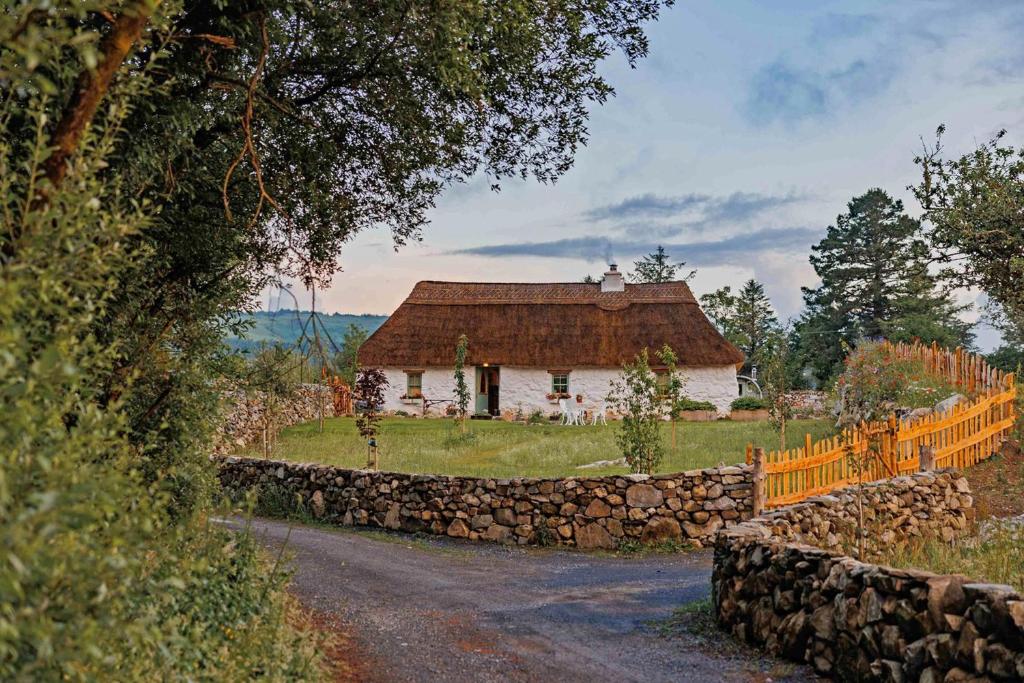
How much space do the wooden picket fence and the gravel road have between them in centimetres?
192

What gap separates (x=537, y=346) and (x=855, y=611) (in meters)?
28.3

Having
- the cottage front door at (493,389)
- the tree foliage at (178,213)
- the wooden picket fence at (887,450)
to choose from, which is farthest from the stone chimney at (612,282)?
the tree foliage at (178,213)

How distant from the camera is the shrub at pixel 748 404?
1280 inches

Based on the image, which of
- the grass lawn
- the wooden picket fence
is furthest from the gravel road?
the grass lawn

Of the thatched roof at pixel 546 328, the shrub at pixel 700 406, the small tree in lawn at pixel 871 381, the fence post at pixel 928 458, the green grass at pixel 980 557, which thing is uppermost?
the thatched roof at pixel 546 328

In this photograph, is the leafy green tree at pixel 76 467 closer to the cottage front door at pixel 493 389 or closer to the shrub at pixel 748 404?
the shrub at pixel 748 404

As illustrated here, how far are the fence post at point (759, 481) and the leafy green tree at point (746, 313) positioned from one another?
38.0 meters

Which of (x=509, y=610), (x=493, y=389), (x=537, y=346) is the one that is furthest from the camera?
(x=493, y=389)

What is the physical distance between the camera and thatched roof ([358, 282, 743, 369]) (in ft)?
112

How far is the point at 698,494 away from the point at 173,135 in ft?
32.3

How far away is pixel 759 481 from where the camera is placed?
43.0 feet

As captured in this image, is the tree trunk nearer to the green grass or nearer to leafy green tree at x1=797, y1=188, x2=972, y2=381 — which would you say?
the green grass

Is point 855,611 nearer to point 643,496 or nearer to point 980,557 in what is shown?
point 980,557

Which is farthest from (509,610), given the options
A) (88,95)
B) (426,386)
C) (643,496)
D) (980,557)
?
(426,386)
